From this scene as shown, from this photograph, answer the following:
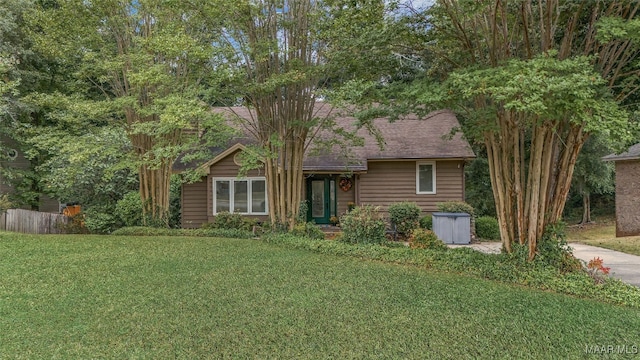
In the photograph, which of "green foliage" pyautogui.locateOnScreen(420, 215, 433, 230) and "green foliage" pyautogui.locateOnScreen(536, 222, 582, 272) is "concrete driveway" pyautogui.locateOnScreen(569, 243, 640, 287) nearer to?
"green foliage" pyautogui.locateOnScreen(536, 222, 582, 272)

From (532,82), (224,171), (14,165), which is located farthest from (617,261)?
(14,165)

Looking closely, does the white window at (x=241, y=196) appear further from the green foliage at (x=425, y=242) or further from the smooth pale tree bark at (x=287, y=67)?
the green foliage at (x=425, y=242)

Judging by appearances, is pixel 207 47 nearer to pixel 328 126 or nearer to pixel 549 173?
pixel 328 126

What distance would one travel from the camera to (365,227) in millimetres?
8273

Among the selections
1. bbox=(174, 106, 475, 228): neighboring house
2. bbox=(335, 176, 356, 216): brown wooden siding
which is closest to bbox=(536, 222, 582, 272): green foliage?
bbox=(174, 106, 475, 228): neighboring house

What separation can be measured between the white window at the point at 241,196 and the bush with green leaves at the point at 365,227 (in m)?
5.73

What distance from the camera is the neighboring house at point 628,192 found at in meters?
12.1

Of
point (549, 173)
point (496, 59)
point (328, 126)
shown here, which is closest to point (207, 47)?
point (328, 126)

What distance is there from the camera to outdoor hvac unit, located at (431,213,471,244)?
34.2 ft

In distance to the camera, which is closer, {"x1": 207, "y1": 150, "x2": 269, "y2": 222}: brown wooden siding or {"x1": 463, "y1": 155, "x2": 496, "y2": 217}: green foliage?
{"x1": 207, "y1": 150, "x2": 269, "y2": 222}: brown wooden siding

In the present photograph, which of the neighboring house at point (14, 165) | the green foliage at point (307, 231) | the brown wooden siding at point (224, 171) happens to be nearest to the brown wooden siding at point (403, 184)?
the green foliage at point (307, 231)

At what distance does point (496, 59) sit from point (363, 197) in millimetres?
8018

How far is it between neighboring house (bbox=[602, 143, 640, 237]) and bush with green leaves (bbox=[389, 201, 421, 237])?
7394 millimetres

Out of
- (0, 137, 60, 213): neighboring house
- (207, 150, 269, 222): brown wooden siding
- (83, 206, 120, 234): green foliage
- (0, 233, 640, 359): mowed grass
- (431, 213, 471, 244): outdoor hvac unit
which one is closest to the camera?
(0, 233, 640, 359): mowed grass
